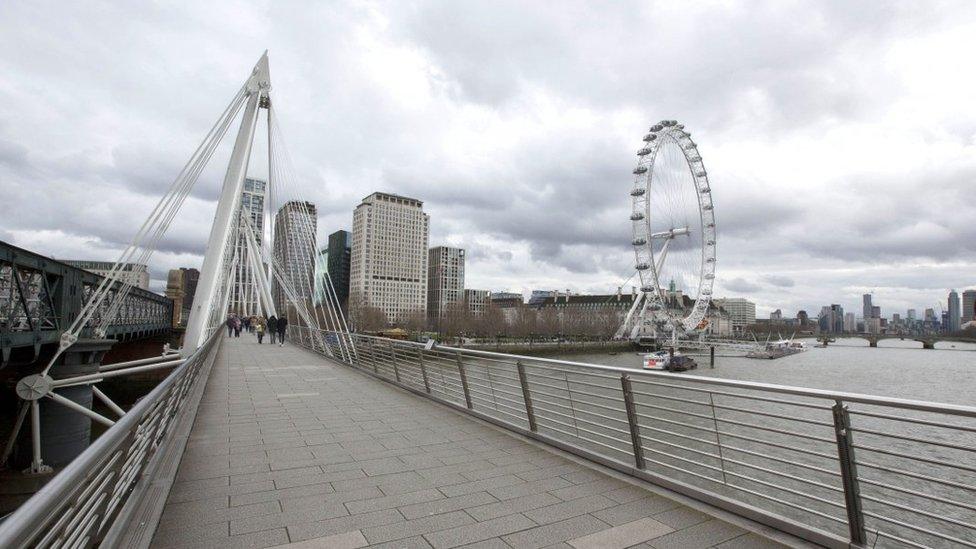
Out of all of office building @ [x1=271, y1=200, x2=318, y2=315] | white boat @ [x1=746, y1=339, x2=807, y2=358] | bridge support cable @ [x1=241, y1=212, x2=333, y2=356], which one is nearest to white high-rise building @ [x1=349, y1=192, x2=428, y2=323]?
bridge support cable @ [x1=241, y1=212, x2=333, y2=356]

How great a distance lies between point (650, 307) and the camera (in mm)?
65688

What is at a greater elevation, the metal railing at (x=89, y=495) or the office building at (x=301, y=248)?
the office building at (x=301, y=248)

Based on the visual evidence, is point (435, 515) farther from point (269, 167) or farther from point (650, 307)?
point (650, 307)

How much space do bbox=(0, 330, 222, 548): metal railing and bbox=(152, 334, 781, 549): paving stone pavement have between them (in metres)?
0.51

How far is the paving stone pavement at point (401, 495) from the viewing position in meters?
3.67

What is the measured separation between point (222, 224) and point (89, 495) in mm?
13897

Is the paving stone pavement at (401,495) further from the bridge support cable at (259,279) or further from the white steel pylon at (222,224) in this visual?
the bridge support cable at (259,279)

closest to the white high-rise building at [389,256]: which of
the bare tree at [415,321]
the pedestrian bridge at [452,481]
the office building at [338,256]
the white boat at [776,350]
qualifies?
the bare tree at [415,321]

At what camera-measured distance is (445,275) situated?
149000 mm

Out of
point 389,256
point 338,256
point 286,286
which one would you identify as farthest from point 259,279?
point 389,256

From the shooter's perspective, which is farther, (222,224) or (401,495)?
(222,224)

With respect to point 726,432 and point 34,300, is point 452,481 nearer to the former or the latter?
point 726,432

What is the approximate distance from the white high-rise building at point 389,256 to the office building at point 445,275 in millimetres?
18863

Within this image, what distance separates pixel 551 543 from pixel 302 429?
462cm
